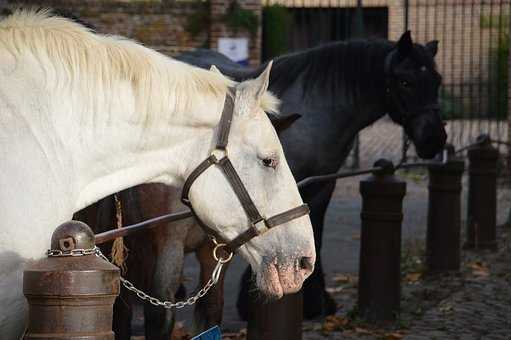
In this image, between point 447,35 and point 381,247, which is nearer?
point 381,247

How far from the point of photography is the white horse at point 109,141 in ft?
12.8

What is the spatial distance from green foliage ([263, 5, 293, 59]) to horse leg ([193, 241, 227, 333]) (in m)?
12.7

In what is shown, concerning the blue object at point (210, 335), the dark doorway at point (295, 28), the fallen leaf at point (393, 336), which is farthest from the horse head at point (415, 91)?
the dark doorway at point (295, 28)

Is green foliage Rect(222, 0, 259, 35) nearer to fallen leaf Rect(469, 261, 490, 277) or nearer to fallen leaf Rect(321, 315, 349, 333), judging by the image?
fallen leaf Rect(469, 261, 490, 277)

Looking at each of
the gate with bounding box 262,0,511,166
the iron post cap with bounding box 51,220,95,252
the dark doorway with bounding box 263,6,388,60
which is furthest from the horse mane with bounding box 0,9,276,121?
the dark doorway with bounding box 263,6,388,60

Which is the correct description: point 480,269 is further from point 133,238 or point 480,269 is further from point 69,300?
point 69,300

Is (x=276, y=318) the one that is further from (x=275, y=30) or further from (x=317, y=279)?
(x=275, y=30)

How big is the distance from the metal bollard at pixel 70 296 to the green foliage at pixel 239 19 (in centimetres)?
1123

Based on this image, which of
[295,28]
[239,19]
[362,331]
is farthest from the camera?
[295,28]

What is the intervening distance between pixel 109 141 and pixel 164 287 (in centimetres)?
185

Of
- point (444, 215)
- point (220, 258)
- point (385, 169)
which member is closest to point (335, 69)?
point (385, 169)

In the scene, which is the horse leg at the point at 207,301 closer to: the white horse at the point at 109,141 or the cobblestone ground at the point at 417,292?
the cobblestone ground at the point at 417,292

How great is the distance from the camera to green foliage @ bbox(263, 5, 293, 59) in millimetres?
18969

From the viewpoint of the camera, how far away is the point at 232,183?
427 cm
